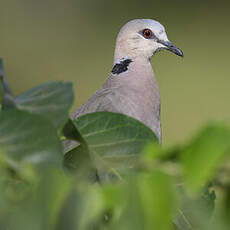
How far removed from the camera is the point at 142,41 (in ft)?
4.99

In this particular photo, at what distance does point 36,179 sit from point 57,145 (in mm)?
78

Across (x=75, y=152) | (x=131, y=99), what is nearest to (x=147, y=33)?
(x=131, y=99)

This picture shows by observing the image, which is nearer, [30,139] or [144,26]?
[30,139]

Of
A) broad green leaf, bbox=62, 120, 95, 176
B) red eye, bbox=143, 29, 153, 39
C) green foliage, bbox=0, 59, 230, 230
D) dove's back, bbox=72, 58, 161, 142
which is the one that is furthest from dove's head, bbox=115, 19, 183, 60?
green foliage, bbox=0, 59, 230, 230

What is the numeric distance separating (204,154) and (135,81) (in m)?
1.07

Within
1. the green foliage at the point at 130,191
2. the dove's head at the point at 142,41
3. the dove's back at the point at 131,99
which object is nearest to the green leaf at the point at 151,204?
the green foliage at the point at 130,191

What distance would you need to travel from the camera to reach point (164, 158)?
21 centimetres

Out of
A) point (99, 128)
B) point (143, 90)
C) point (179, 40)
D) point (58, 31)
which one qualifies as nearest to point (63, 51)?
point (58, 31)

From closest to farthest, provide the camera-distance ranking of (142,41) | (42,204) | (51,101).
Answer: (42,204) → (51,101) → (142,41)

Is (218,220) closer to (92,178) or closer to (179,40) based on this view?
(92,178)

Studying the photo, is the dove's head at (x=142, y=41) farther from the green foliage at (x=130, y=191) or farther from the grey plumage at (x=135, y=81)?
the green foliage at (x=130, y=191)

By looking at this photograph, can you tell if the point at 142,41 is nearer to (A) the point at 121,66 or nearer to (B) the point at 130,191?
(A) the point at 121,66

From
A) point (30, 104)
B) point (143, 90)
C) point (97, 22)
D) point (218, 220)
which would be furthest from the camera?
point (97, 22)

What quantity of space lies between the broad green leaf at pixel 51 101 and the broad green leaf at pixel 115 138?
1.5 inches
